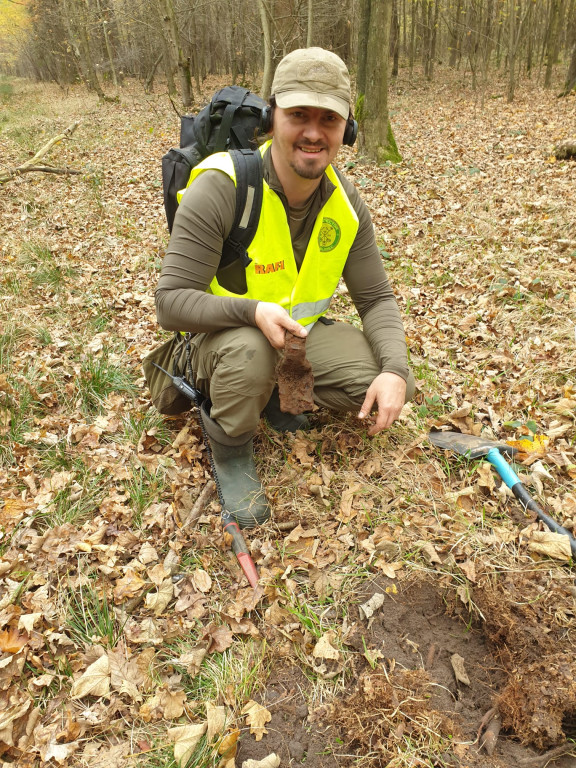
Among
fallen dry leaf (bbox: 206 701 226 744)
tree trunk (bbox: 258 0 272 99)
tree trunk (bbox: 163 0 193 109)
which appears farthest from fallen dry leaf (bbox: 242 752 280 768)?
tree trunk (bbox: 163 0 193 109)

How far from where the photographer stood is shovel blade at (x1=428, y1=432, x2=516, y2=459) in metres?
2.75

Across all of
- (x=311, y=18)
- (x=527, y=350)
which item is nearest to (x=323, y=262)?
(x=527, y=350)

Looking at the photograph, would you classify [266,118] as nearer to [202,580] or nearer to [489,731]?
[202,580]

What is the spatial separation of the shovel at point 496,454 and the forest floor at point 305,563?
56 mm

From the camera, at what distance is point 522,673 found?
1.83 m

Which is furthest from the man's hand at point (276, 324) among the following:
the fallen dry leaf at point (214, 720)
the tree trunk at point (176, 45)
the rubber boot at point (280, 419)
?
the tree trunk at point (176, 45)

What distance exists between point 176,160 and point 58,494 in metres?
2.00

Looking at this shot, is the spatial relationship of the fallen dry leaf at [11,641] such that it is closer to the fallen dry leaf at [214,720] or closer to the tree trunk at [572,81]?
the fallen dry leaf at [214,720]

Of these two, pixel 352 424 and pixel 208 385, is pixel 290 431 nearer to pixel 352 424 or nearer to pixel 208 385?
pixel 352 424

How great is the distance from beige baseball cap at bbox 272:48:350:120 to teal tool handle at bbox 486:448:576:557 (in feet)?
6.45

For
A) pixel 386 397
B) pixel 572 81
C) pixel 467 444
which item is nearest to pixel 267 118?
pixel 386 397

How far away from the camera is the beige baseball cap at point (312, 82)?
2.25 m

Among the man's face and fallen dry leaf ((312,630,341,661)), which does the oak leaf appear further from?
the man's face

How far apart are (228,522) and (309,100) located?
Answer: 2.12 metres
